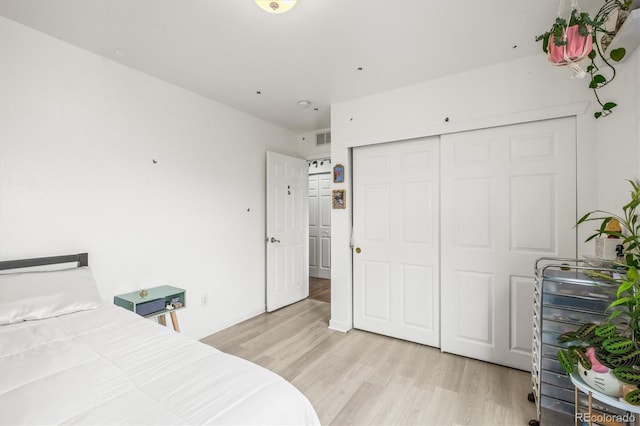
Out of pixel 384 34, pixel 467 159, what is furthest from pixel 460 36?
pixel 467 159

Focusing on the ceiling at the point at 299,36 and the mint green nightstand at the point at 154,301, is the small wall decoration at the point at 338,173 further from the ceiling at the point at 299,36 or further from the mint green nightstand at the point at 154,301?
the mint green nightstand at the point at 154,301

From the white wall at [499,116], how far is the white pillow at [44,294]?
A: 89.6 inches

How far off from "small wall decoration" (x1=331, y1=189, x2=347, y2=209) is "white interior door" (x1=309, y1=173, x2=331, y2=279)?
225cm

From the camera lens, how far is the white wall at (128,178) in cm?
197

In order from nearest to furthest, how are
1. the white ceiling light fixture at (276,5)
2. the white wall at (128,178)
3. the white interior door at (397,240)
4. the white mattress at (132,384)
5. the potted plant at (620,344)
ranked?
the white mattress at (132,384) → the potted plant at (620,344) → the white ceiling light fixture at (276,5) → the white wall at (128,178) → the white interior door at (397,240)

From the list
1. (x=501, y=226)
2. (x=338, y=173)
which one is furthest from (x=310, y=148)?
(x=501, y=226)

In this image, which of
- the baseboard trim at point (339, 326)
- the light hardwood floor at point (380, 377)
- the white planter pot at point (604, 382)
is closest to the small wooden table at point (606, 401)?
the white planter pot at point (604, 382)

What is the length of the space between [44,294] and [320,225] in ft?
14.2

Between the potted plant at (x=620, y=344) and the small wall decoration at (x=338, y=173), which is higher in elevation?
the small wall decoration at (x=338, y=173)

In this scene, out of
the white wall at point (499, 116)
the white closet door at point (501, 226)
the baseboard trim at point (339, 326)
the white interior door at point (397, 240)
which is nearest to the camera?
the white wall at point (499, 116)

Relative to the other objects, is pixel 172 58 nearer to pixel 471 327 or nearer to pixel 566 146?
pixel 566 146

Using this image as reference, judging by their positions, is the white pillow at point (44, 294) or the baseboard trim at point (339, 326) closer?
the white pillow at point (44, 294)

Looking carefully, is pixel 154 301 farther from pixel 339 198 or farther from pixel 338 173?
pixel 338 173

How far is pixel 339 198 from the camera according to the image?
3332 millimetres
